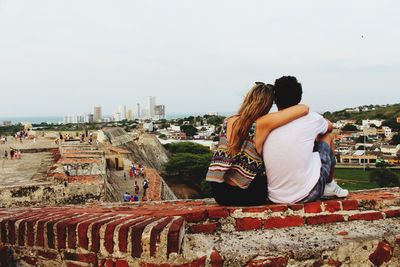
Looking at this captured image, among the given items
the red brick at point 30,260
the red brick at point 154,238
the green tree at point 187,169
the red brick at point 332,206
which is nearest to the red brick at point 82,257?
the red brick at point 30,260

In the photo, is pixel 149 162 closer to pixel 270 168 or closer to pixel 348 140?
pixel 270 168

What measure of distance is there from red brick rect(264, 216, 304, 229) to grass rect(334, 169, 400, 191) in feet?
128

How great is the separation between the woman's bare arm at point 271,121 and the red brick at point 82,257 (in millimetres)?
1443

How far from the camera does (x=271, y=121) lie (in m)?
3.50

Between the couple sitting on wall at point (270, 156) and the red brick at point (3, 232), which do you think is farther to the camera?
the couple sitting on wall at point (270, 156)

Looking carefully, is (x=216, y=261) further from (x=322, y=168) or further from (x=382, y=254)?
(x=322, y=168)

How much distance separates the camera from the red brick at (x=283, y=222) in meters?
3.23

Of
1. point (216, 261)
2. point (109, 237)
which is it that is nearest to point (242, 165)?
point (216, 261)

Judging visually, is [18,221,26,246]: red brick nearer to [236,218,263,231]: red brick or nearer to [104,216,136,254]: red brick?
[104,216,136,254]: red brick

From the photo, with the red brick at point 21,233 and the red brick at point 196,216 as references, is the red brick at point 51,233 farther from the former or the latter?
the red brick at point 196,216

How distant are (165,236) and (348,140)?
8502 cm

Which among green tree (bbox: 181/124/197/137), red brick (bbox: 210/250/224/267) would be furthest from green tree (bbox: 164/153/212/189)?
green tree (bbox: 181/124/197/137)

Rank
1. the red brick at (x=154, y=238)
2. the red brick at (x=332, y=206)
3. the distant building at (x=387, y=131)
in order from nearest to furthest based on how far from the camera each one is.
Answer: the red brick at (x=154, y=238) → the red brick at (x=332, y=206) → the distant building at (x=387, y=131)

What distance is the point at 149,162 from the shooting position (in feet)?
118
